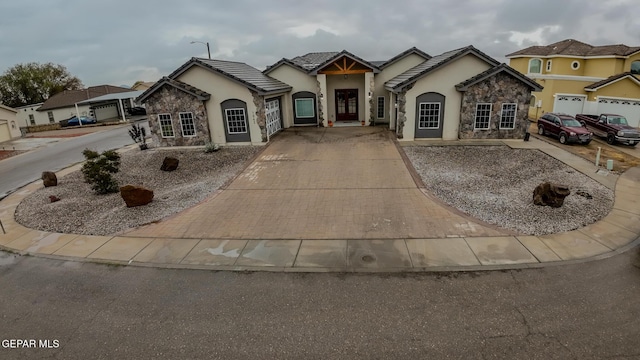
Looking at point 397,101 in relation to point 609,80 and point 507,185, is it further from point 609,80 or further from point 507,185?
point 609,80

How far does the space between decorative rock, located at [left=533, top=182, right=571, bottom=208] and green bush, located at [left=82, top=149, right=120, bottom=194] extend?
662 inches

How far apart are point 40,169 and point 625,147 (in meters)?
36.1

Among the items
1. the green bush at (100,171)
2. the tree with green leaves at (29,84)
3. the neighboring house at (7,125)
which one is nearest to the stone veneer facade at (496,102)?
the green bush at (100,171)

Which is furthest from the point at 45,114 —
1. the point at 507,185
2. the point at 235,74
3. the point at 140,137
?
the point at 507,185

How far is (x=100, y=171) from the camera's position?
586 inches

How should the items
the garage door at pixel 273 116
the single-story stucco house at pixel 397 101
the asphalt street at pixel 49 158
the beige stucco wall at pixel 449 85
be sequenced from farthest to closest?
the garage door at pixel 273 116
the beige stucco wall at pixel 449 85
the single-story stucco house at pixel 397 101
the asphalt street at pixel 49 158

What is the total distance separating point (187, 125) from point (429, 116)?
15.7 meters

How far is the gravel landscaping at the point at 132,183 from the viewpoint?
12.0m

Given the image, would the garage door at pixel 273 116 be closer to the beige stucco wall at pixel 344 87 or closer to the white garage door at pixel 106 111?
Result: the beige stucco wall at pixel 344 87

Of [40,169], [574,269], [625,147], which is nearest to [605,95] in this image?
[625,147]

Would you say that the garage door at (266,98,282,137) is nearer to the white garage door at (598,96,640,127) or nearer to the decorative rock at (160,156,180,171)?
the decorative rock at (160,156,180,171)

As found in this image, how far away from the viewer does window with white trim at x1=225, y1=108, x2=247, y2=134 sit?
22531 millimetres

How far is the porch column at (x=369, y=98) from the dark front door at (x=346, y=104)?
164cm

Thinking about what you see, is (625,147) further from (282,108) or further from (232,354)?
(232,354)
